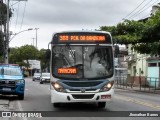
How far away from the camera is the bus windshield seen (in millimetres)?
16094

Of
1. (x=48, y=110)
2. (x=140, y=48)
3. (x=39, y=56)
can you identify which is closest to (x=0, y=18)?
(x=140, y=48)

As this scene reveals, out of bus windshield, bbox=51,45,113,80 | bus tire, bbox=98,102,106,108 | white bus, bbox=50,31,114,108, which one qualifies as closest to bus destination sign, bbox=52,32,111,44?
white bus, bbox=50,31,114,108

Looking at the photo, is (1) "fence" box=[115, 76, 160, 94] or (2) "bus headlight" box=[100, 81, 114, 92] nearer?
(2) "bus headlight" box=[100, 81, 114, 92]

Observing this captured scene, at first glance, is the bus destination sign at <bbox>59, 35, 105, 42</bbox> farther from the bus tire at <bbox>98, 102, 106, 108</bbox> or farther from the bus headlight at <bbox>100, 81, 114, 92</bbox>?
the bus tire at <bbox>98, 102, 106, 108</bbox>

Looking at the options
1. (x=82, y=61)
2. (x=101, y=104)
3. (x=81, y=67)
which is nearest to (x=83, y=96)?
(x=81, y=67)

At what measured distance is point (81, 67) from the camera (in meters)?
16.2

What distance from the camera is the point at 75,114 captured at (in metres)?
15.4

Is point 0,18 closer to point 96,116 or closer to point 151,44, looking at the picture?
point 151,44

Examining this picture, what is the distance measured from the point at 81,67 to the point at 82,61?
247 millimetres

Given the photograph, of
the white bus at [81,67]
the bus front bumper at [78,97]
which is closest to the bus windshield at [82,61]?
the white bus at [81,67]

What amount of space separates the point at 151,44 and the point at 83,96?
71.4 feet

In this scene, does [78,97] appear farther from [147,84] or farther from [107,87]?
[147,84]

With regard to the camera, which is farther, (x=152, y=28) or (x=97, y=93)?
(x=152, y=28)

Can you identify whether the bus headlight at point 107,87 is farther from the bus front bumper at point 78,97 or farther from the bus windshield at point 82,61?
the bus windshield at point 82,61
